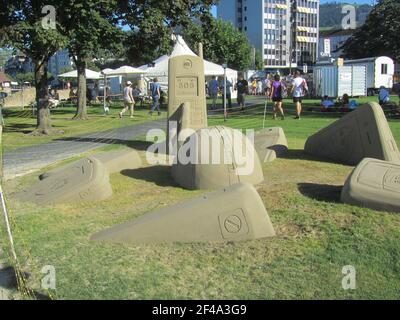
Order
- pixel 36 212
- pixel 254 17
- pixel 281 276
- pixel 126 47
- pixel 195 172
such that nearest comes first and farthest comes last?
pixel 281 276
pixel 36 212
pixel 195 172
pixel 126 47
pixel 254 17

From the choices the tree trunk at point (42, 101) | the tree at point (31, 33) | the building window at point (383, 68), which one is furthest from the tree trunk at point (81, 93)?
the building window at point (383, 68)

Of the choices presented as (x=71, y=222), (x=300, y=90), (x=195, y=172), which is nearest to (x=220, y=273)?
(x=71, y=222)

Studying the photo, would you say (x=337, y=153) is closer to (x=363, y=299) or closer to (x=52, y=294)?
(x=363, y=299)

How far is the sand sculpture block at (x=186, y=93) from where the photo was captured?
1127cm

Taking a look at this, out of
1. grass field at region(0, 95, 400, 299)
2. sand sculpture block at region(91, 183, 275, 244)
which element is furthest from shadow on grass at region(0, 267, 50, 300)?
sand sculpture block at region(91, 183, 275, 244)

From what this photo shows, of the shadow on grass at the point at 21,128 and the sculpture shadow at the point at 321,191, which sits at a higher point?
the shadow on grass at the point at 21,128

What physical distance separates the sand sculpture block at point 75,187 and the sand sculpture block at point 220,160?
1.33 metres

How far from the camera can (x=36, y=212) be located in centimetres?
708

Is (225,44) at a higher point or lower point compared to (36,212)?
higher

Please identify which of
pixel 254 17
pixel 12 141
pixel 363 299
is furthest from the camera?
pixel 254 17

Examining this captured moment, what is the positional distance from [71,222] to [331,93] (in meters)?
31.2

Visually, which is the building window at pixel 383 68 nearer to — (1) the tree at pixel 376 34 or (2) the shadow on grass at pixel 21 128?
(1) the tree at pixel 376 34

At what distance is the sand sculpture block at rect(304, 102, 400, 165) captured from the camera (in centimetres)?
855

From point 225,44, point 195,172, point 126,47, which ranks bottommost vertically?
point 195,172
